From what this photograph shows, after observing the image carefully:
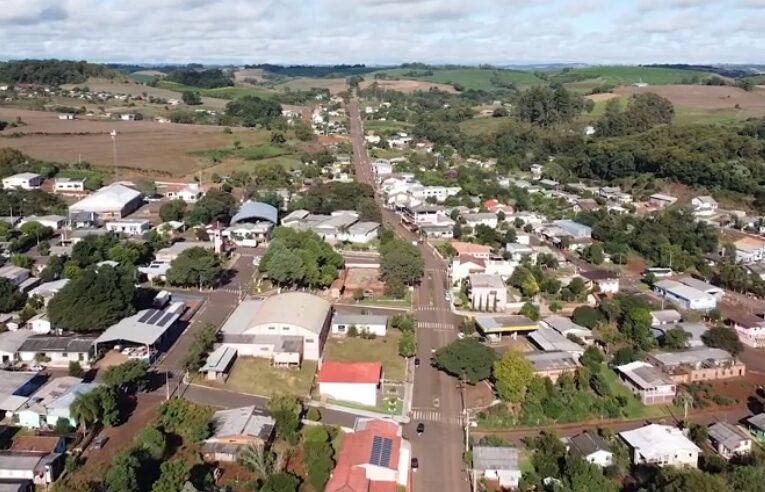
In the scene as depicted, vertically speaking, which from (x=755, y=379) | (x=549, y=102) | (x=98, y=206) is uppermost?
(x=549, y=102)

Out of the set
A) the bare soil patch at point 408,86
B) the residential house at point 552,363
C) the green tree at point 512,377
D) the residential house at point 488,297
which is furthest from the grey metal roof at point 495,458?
the bare soil patch at point 408,86

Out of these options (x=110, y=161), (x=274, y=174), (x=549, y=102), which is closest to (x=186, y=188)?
(x=274, y=174)

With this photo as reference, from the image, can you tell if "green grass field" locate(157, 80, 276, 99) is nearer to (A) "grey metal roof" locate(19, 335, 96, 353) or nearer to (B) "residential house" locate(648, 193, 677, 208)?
(B) "residential house" locate(648, 193, 677, 208)

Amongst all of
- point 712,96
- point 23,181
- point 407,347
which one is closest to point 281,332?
point 407,347

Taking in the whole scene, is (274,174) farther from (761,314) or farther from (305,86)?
(305,86)

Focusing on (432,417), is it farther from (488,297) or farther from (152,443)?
(488,297)

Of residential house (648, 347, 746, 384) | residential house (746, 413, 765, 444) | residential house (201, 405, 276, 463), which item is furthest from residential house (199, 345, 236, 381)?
residential house (746, 413, 765, 444)

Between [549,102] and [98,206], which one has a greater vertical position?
[549,102]

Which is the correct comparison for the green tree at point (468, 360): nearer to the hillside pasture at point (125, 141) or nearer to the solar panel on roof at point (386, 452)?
the solar panel on roof at point (386, 452)
